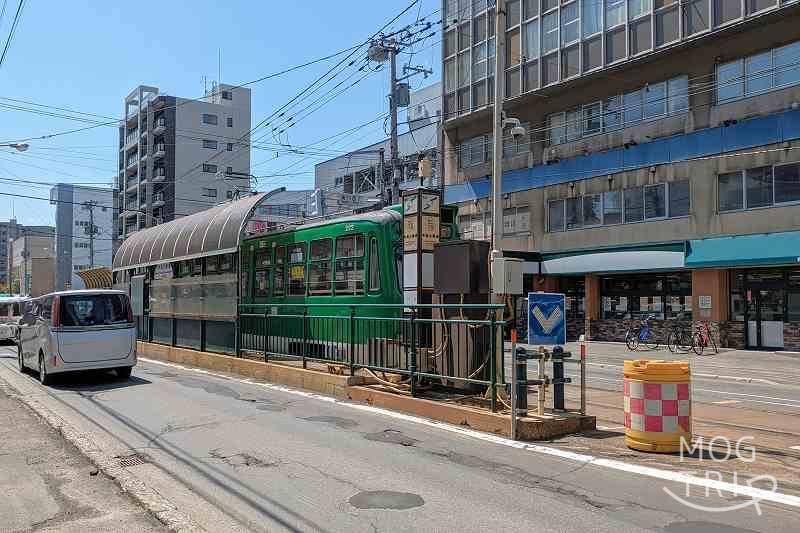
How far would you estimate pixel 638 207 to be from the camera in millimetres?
28359

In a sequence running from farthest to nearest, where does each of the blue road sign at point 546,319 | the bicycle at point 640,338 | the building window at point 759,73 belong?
the bicycle at point 640,338 → the building window at point 759,73 → the blue road sign at point 546,319

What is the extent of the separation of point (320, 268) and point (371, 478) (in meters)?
8.77

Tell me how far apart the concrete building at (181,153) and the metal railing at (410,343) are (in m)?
64.4

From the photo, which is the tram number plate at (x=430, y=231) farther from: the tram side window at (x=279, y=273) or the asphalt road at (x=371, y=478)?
the tram side window at (x=279, y=273)

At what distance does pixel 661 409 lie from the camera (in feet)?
24.3

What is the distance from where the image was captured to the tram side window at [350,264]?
45.4ft

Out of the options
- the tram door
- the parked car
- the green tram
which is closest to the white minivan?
the green tram

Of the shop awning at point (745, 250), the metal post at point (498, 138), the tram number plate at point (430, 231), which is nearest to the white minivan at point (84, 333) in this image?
the tram number plate at point (430, 231)

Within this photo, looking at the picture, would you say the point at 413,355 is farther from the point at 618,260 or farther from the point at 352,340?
the point at 618,260

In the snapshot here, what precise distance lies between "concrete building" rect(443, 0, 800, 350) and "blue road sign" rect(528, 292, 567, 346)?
1777 centimetres

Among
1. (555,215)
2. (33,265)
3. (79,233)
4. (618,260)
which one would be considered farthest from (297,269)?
(79,233)

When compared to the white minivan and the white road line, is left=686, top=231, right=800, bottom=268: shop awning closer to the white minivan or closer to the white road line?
the white road line

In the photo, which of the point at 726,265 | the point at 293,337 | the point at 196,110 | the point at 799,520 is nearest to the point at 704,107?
the point at 726,265

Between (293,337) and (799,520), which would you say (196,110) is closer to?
(293,337)
